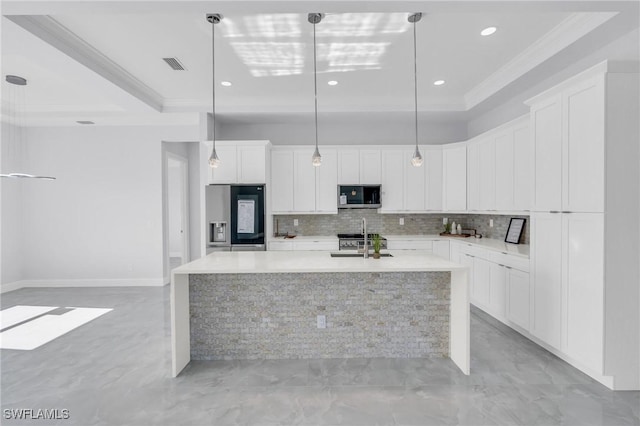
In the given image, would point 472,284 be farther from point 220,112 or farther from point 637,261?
point 220,112

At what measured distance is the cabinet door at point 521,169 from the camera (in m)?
3.63

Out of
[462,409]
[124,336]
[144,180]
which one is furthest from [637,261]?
[144,180]

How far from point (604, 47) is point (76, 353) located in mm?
5831

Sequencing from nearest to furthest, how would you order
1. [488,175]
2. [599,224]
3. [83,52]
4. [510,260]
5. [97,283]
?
[599,224], [83,52], [510,260], [488,175], [97,283]

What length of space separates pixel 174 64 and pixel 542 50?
3.94 meters

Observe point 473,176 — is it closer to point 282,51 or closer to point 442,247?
point 442,247

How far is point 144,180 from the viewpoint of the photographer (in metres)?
5.64

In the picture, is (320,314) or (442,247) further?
(442,247)

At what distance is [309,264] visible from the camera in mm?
2703

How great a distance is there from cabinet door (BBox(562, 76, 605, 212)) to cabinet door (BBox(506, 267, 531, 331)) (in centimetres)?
96

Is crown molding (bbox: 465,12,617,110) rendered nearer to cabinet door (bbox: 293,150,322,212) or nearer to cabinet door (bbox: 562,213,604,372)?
cabinet door (bbox: 562,213,604,372)

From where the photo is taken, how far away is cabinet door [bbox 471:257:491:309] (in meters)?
3.94

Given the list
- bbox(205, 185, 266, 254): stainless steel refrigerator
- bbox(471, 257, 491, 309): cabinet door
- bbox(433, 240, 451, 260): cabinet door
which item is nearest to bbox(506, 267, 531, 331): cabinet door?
bbox(471, 257, 491, 309): cabinet door

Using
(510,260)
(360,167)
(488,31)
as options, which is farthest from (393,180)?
(488,31)
